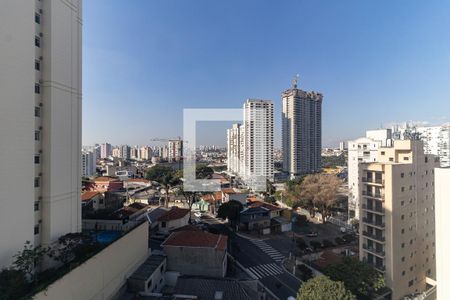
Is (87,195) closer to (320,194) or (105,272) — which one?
(105,272)

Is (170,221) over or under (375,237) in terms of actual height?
under

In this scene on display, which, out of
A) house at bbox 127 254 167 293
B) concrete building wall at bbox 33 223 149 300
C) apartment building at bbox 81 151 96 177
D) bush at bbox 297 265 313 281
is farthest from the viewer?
apartment building at bbox 81 151 96 177

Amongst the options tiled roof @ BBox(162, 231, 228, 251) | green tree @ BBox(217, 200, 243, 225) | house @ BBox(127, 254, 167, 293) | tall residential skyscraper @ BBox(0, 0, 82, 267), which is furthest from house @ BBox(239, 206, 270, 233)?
tall residential skyscraper @ BBox(0, 0, 82, 267)

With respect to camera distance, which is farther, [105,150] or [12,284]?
[105,150]

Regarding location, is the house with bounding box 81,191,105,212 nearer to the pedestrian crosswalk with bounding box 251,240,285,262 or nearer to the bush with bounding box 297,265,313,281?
the pedestrian crosswalk with bounding box 251,240,285,262

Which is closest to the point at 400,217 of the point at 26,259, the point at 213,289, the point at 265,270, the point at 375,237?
the point at 375,237

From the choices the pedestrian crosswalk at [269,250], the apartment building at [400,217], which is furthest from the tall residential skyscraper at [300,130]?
the apartment building at [400,217]

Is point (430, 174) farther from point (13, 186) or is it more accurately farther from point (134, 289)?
point (13, 186)
